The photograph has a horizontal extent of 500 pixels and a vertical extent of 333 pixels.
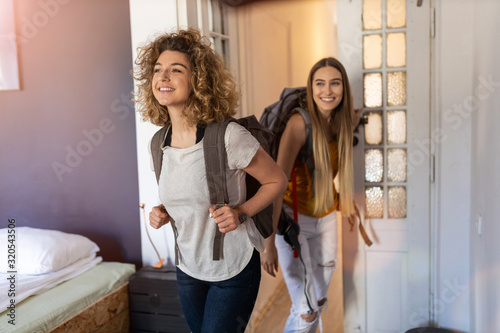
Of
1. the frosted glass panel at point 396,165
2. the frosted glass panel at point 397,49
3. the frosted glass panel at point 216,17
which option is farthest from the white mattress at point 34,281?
the frosted glass panel at point 397,49

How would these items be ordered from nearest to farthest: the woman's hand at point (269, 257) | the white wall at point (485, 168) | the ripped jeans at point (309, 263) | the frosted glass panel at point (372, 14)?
1. the white wall at point (485, 168)
2. the woman's hand at point (269, 257)
3. the ripped jeans at point (309, 263)
4. the frosted glass panel at point (372, 14)

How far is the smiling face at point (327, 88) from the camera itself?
2.21 metres

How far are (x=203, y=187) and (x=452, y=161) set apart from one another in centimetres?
162

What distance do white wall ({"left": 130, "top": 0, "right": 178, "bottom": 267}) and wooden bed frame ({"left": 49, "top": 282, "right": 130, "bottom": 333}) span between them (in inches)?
10.9

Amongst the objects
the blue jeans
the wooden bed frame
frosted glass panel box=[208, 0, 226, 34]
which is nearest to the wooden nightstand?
the wooden bed frame

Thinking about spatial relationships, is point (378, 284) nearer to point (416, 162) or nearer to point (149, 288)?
point (416, 162)

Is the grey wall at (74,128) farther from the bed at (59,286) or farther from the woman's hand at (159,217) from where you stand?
the woman's hand at (159,217)

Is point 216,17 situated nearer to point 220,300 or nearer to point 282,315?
point 220,300

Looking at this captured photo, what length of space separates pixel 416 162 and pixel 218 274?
156 cm

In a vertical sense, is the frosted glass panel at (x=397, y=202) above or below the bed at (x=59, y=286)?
above

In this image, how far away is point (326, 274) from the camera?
2.37 meters

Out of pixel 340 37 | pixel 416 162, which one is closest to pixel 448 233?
→ pixel 416 162

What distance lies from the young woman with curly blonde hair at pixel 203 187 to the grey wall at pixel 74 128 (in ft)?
4.13

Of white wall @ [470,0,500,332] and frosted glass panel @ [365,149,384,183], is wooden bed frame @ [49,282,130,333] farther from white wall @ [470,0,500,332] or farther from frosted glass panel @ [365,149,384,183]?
white wall @ [470,0,500,332]
